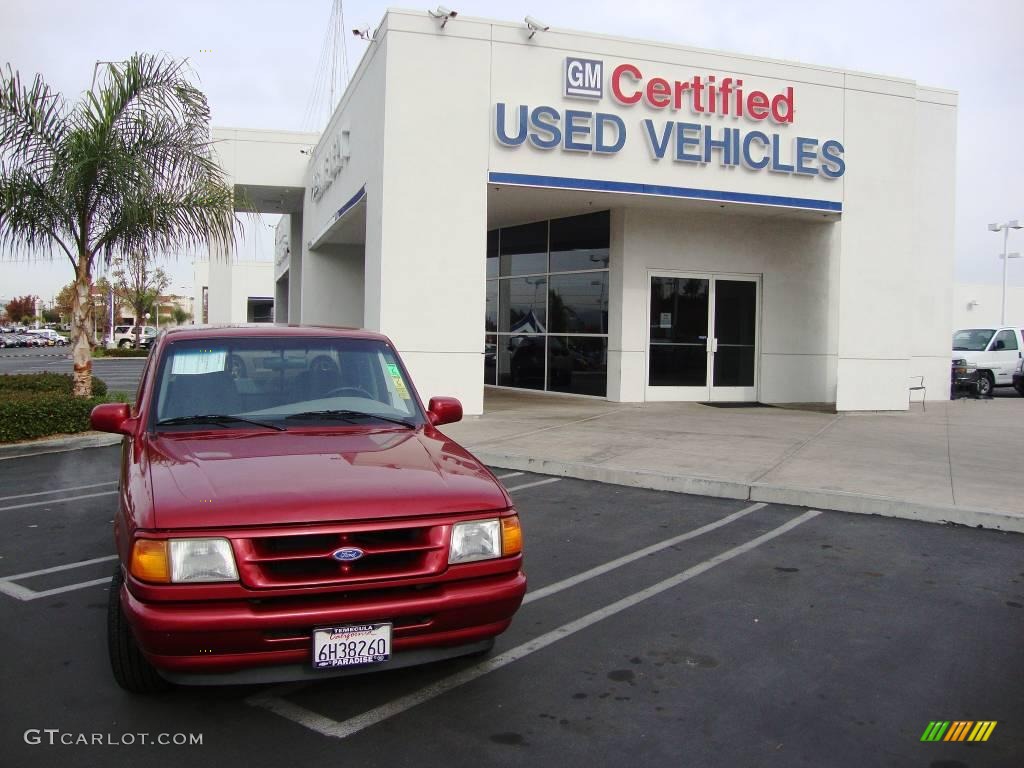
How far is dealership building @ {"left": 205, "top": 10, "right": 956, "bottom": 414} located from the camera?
546 inches

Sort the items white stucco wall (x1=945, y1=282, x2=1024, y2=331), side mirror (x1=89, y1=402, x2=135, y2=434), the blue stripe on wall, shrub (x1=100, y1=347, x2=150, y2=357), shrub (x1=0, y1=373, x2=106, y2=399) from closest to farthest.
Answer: side mirror (x1=89, y1=402, x2=135, y2=434) < the blue stripe on wall < shrub (x1=0, y1=373, x2=106, y2=399) < white stucco wall (x1=945, y1=282, x2=1024, y2=331) < shrub (x1=100, y1=347, x2=150, y2=357)

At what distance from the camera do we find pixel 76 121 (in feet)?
42.4

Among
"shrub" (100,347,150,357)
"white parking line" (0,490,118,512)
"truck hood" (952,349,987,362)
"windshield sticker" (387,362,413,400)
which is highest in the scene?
"truck hood" (952,349,987,362)

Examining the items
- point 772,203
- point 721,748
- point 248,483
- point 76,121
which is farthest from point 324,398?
point 772,203

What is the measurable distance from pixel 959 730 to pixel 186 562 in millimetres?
3347

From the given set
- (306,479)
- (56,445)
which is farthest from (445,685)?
(56,445)

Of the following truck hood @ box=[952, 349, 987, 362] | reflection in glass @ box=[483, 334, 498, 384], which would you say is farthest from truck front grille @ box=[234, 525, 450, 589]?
truck hood @ box=[952, 349, 987, 362]

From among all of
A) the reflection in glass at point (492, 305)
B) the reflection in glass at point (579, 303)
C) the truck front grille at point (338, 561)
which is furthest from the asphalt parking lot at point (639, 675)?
the reflection in glass at point (492, 305)

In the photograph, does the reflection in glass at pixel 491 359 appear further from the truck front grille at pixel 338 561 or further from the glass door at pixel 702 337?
the truck front grille at pixel 338 561

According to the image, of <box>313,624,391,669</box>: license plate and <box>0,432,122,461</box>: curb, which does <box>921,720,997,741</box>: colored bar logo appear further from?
<box>0,432,122,461</box>: curb

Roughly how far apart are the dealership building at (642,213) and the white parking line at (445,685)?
8.71m

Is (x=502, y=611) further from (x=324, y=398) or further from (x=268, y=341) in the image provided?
(x=268, y=341)

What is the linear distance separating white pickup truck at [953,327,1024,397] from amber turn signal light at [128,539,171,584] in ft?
78.9

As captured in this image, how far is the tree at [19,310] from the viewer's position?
12444 cm
